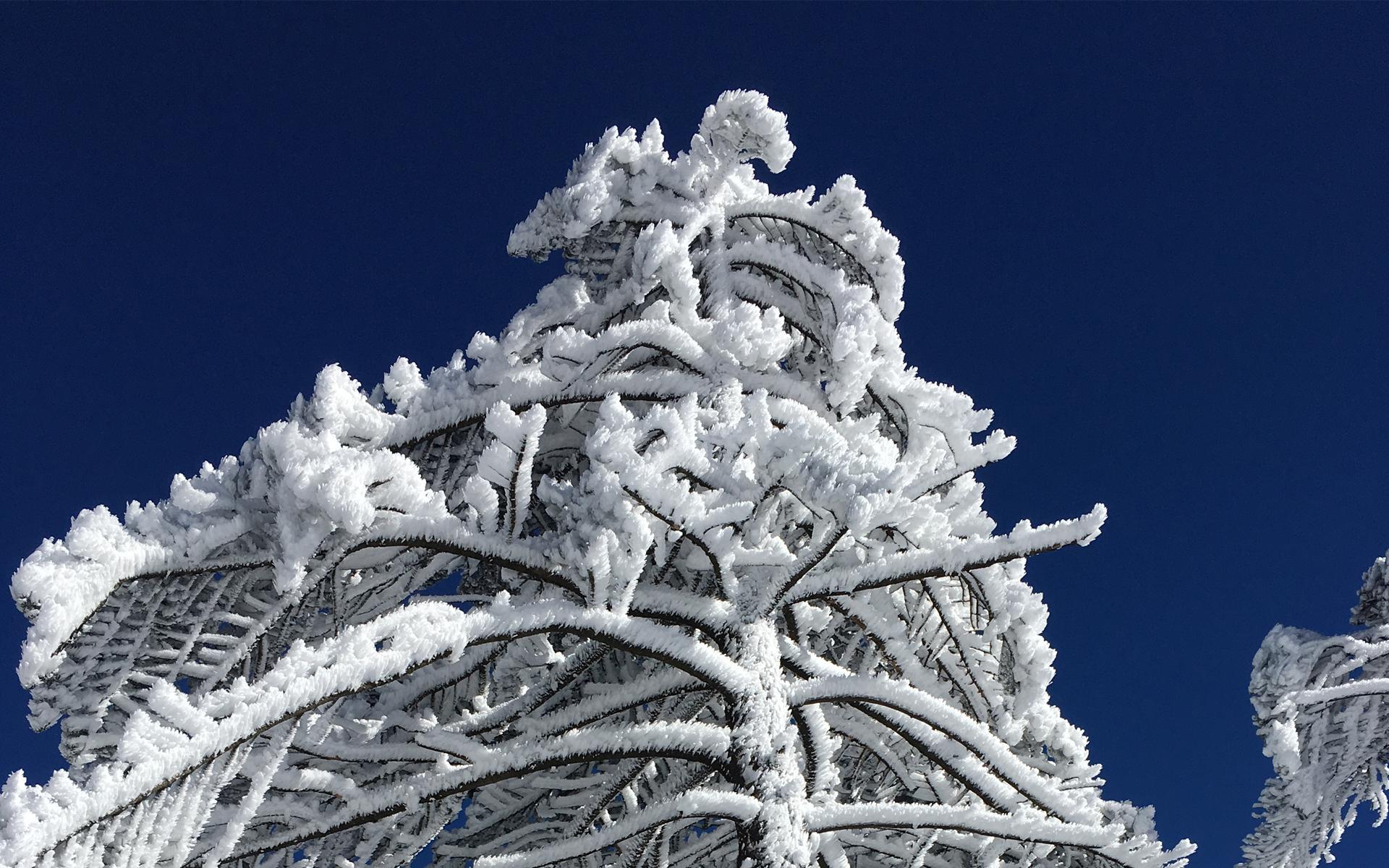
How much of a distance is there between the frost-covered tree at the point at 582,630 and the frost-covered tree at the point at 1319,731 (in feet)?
9.05

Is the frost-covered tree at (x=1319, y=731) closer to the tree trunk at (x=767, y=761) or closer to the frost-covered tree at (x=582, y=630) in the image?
Result: the frost-covered tree at (x=582, y=630)

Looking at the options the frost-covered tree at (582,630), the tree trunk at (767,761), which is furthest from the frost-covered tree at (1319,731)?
the tree trunk at (767,761)

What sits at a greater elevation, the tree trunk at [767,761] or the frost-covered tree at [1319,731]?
the frost-covered tree at [1319,731]

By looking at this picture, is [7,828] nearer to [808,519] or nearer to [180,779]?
[180,779]

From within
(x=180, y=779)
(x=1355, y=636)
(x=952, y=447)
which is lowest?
(x=180, y=779)

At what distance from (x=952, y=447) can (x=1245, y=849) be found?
15.9 ft

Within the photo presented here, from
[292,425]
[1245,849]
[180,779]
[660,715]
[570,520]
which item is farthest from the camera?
[1245,849]

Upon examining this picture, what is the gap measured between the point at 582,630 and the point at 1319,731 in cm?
676

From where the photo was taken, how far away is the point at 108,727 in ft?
11.6

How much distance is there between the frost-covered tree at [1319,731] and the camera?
6812mm

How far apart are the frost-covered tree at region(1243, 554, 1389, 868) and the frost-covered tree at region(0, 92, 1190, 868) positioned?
276 centimetres

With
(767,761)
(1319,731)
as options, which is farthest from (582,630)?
(1319,731)

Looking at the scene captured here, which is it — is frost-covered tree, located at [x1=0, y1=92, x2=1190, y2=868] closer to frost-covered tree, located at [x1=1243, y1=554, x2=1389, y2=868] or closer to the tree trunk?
the tree trunk

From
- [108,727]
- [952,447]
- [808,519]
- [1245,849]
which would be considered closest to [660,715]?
[808,519]
